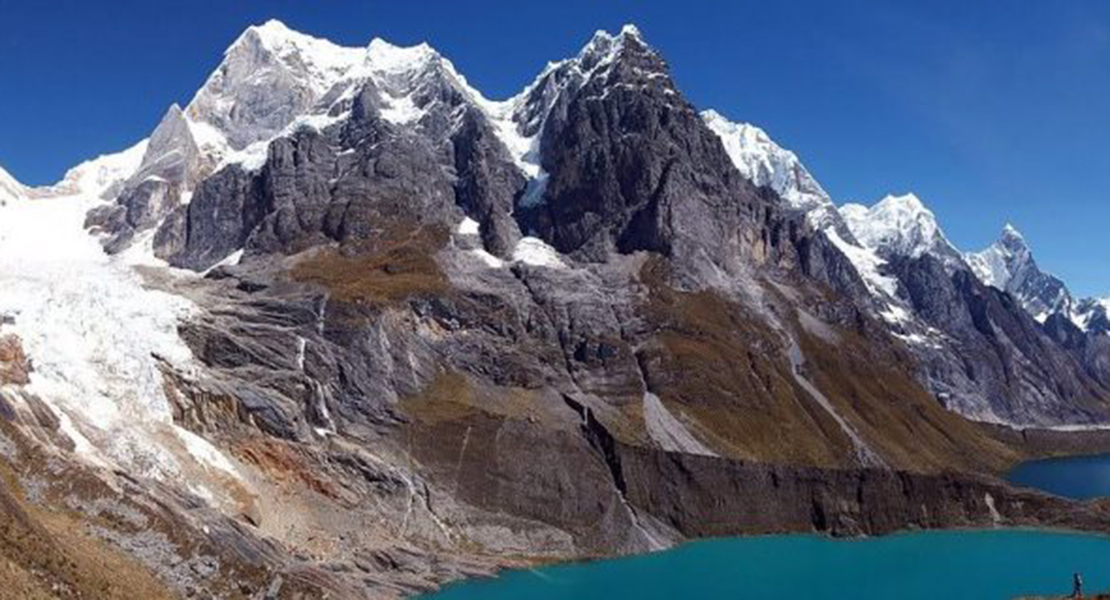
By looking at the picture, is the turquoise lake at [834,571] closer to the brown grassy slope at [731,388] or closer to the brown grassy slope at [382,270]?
the brown grassy slope at [731,388]

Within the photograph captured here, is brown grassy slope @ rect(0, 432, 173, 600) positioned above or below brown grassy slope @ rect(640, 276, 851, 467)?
below

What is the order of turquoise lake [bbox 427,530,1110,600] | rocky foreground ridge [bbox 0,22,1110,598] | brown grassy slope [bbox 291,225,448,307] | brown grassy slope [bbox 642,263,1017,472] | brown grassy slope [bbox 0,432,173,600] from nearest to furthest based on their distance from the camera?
brown grassy slope [bbox 0,432,173,600] < rocky foreground ridge [bbox 0,22,1110,598] < turquoise lake [bbox 427,530,1110,600] < brown grassy slope [bbox 291,225,448,307] < brown grassy slope [bbox 642,263,1017,472]

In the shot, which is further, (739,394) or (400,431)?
(739,394)

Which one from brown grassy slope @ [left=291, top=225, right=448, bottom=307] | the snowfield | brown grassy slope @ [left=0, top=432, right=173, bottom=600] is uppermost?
brown grassy slope @ [left=291, top=225, right=448, bottom=307]

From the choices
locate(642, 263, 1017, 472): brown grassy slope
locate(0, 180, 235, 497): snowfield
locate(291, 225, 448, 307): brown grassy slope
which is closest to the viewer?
locate(0, 180, 235, 497): snowfield

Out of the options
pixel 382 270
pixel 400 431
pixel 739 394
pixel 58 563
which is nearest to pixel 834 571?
pixel 400 431

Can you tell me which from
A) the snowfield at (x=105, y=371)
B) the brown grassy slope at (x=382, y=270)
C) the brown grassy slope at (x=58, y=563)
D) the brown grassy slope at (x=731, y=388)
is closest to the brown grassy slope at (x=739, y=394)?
the brown grassy slope at (x=731, y=388)

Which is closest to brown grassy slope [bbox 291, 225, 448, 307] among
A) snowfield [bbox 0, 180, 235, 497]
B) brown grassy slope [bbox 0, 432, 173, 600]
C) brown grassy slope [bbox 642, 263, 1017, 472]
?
snowfield [bbox 0, 180, 235, 497]

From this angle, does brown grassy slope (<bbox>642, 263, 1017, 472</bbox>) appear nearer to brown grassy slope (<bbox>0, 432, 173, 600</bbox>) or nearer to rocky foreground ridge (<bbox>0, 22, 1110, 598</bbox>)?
rocky foreground ridge (<bbox>0, 22, 1110, 598</bbox>)

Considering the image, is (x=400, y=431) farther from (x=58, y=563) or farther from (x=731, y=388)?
(x=58, y=563)
